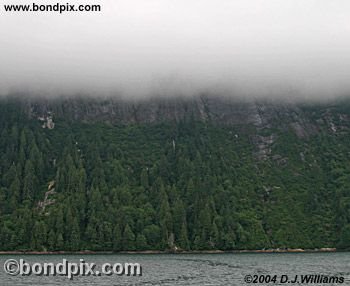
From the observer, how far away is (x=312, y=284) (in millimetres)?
114500

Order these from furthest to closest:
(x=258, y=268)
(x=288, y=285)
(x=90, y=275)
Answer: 1. (x=258, y=268)
2. (x=90, y=275)
3. (x=288, y=285)

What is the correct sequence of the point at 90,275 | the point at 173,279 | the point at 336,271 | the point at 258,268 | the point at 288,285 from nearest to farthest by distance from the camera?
1. the point at 288,285
2. the point at 173,279
3. the point at 90,275
4. the point at 336,271
5. the point at 258,268

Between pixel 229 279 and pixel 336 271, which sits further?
pixel 336 271

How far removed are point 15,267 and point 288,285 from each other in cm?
7435

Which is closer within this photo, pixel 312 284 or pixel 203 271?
pixel 312 284

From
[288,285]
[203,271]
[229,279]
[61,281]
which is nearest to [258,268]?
[203,271]

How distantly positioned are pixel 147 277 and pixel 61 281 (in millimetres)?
18111

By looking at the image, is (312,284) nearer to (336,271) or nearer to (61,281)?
(336,271)

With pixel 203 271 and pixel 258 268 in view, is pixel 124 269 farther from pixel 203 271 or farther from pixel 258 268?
pixel 258 268

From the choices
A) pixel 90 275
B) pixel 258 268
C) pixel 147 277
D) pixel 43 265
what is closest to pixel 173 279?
pixel 147 277

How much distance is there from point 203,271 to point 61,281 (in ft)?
127

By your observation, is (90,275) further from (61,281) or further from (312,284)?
(312,284)

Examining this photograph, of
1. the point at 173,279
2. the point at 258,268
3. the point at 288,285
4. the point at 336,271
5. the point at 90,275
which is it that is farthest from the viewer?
the point at 258,268

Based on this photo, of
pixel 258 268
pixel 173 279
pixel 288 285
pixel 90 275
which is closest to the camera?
pixel 288 285
